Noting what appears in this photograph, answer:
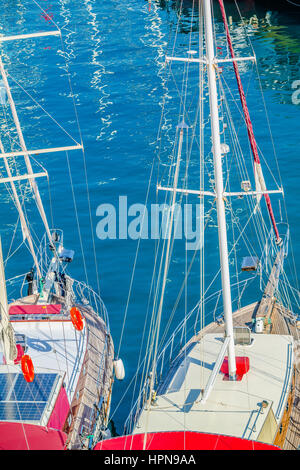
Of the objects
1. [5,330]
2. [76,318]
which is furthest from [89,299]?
[5,330]

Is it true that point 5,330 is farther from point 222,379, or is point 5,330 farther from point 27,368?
point 222,379

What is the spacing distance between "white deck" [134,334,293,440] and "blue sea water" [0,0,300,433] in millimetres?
4240

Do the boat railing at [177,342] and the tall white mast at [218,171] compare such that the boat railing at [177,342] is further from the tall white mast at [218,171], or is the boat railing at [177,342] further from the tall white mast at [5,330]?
the tall white mast at [5,330]

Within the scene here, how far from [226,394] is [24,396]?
5286 mm

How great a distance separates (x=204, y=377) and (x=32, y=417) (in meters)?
4.67

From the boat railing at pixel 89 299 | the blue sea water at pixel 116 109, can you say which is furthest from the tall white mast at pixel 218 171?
the boat railing at pixel 89 299

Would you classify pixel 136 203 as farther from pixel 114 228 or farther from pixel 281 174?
pixel 281 174

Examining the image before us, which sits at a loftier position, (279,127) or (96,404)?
(279,127)

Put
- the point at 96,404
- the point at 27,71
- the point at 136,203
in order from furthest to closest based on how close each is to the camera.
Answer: the point at 27,71 < the point at 136,203 < the point at 96,404

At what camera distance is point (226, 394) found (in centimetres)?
1823

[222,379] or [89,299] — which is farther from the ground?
[222,379]

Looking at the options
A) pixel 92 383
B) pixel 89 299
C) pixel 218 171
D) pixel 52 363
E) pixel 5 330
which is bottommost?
pixel 89 299

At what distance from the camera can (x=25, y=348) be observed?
21.4 m
